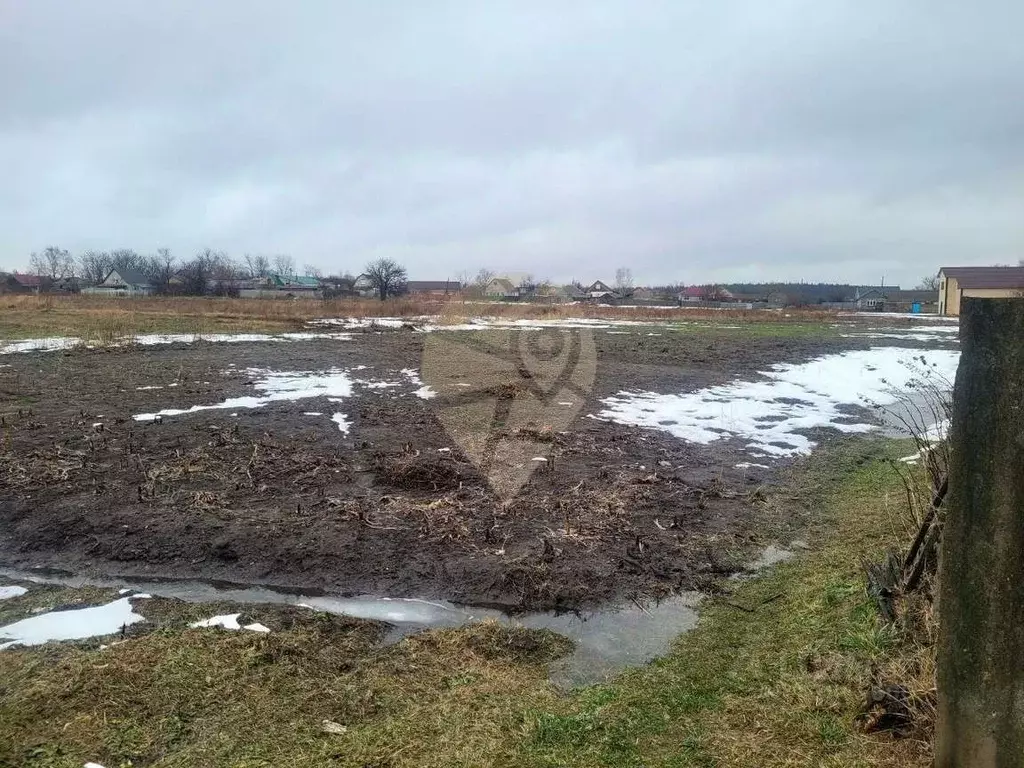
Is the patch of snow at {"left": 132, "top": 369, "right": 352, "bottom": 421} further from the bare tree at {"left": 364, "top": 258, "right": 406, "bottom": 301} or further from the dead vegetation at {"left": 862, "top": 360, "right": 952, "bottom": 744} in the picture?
the bare tree at {"left": 364, "top": 258, "right": 406, "bottom": 301}

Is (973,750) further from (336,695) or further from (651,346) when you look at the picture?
(651,346)

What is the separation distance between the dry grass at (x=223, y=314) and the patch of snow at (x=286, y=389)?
849cm

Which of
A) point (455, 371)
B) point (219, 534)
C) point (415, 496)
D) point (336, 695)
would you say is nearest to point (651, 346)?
point (455, 371)

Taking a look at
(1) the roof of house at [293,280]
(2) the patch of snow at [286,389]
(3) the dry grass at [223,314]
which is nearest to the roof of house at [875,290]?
(3) the dry grass at [223,314]

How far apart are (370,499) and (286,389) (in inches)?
246

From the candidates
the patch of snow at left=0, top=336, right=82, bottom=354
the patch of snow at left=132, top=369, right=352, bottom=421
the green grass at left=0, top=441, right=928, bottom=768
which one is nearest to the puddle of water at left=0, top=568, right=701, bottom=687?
the green grass at left=0, top=441, right=928, bottom=768

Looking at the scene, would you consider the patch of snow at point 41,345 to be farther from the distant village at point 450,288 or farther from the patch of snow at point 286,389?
the distant village at point 450,288

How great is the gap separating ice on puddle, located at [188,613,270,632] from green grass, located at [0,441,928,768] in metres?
0.09

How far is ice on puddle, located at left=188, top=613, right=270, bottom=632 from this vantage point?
356 cm

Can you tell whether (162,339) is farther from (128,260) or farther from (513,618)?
(128,260)

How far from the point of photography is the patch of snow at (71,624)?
136 inches

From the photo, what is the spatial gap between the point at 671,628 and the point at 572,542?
1.19m

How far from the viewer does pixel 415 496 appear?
5.79 metres

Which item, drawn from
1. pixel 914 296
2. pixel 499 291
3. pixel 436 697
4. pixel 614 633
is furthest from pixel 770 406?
pixel 914 296
